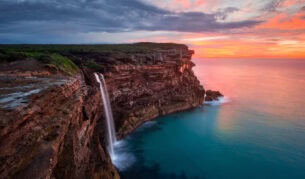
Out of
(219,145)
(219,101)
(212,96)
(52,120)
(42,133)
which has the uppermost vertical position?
(52,120)

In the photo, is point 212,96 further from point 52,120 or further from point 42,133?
point 42,133

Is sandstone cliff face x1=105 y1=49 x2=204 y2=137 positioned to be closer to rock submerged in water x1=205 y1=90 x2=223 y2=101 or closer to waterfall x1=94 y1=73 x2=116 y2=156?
waterfall x1=94 y1=73 x2=116 y2=156

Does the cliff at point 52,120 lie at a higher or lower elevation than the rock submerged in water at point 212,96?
higher

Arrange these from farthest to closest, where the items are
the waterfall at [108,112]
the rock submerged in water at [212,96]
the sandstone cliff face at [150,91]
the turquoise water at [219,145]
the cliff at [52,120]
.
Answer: the rock submerged in water at [212,96]
the sandstone cliff face at [150,91]
the waterfall at [108,112]
the turquoise water at [219,145]
the cliff at [52,120]

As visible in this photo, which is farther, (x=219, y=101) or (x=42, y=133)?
(x=219, y=101)

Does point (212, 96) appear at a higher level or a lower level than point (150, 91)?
lower

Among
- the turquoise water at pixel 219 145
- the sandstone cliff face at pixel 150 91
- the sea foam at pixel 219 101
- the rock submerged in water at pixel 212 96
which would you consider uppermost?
the sandstone cliff face at pixel 150 91

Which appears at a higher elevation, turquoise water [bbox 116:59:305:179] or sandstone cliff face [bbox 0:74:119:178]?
sandstone cliff face [bbox 0:74:119:178]

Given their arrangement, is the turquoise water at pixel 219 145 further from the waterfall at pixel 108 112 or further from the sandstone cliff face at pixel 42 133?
the sandstone cliff face at pixel 42 133

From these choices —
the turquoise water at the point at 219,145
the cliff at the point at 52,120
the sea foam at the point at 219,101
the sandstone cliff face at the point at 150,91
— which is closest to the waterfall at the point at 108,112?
the cliff at the point at 52,120

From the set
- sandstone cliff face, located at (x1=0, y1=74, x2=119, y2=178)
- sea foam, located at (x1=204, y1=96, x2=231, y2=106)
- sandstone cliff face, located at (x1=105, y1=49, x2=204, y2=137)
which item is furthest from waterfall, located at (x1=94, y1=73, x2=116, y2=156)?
sea foam, located at (x1=204, y1=96, x2=231, y2=106)

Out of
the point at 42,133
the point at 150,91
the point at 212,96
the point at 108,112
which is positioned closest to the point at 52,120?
the point at 42,133

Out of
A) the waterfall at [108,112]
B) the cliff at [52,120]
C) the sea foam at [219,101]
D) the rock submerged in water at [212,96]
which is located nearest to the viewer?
the cliff at [52,120]

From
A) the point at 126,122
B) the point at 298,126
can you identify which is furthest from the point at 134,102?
the point at 298,126
